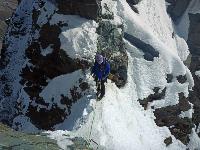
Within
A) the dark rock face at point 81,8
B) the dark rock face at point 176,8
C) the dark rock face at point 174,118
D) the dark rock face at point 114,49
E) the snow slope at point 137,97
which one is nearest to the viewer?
the snow slope at point 137,97

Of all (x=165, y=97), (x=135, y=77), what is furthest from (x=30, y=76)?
(x=165, y=97)

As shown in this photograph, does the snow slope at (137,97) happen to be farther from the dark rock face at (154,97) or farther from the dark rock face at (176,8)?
the dark rock face at (176,8)

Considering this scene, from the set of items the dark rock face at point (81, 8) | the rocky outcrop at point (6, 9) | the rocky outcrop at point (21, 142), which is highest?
the rocky outcrop at point (21, 142)

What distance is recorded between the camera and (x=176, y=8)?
3167 centimetres

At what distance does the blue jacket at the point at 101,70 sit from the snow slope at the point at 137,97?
1469 millimetres

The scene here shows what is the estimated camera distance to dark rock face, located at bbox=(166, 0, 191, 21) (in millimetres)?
31422

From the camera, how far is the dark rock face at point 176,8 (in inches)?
1237

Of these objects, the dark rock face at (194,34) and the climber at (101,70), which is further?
the dark rock face at (194,34)

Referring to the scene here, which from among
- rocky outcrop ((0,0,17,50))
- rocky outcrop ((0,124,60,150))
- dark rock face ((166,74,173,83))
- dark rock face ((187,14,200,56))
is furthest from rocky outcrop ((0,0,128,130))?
rocky outcrop ((0,0,17,50))

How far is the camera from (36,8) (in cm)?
2234

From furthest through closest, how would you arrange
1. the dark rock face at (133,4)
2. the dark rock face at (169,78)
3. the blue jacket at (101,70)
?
the dark rock face at (133,4)
the dark rock face at (169,78)
the blue jacket at (101,70)

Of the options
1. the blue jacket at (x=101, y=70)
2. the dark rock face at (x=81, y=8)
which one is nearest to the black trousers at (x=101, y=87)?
the blue jacket at (x=101, y=70)

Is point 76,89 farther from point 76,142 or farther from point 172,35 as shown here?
point 172,35

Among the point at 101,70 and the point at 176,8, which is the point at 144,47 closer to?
the point at 101,70
